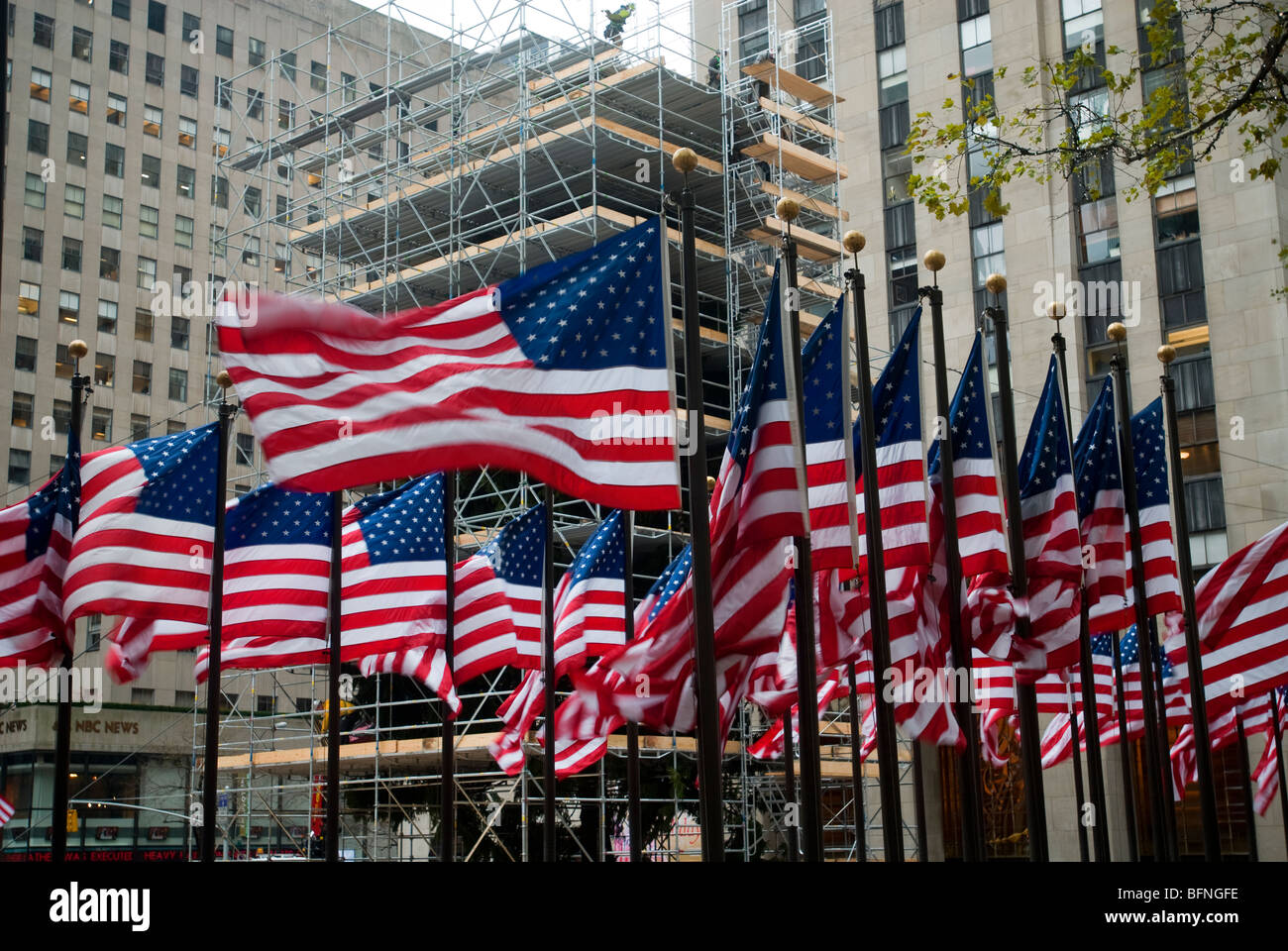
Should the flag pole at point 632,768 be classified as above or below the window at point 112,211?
below

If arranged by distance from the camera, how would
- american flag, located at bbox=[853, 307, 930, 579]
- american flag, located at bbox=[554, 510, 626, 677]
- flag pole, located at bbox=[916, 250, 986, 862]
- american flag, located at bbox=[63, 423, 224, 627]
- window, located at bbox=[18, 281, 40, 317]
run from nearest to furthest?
flag pole, located at bbox=[916, 250, 986, 862]
american flag, located at bbox=[853, 307, 930, 579]
american flag, located at bbox=[63, 423, 224, 627]
american flag, located at bbox=[554, 510, 626, 677]
window, located at bbox=[18, 281, 40, 317]

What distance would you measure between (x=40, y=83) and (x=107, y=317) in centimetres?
1286

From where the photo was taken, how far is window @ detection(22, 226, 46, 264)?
250 ft

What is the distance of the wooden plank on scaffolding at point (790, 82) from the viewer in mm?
47750

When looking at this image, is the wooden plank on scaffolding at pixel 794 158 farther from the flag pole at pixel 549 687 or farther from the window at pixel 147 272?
the window at pixel 147 272

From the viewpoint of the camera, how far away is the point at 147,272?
264 feet

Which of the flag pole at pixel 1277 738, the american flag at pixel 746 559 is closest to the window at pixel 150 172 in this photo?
the flag pole at pixel 1277 738

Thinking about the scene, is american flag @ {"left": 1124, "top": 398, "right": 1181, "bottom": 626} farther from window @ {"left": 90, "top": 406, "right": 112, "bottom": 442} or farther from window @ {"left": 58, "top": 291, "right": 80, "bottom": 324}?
window @ {"left": 58, "top": 291, "right": 80, "bottom": 324}

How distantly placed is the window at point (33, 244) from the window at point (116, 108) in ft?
23.6

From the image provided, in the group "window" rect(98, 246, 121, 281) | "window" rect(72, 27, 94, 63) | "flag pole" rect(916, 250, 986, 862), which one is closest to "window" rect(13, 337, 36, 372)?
"window" rect(98, 246, 121, 281)

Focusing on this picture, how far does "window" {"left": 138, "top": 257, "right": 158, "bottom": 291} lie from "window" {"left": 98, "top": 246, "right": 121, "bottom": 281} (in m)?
1.20

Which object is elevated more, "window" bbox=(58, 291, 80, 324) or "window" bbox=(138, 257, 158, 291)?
"window" bbox=(138, 257, 158, 291)

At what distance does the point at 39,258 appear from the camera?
76438 mm
